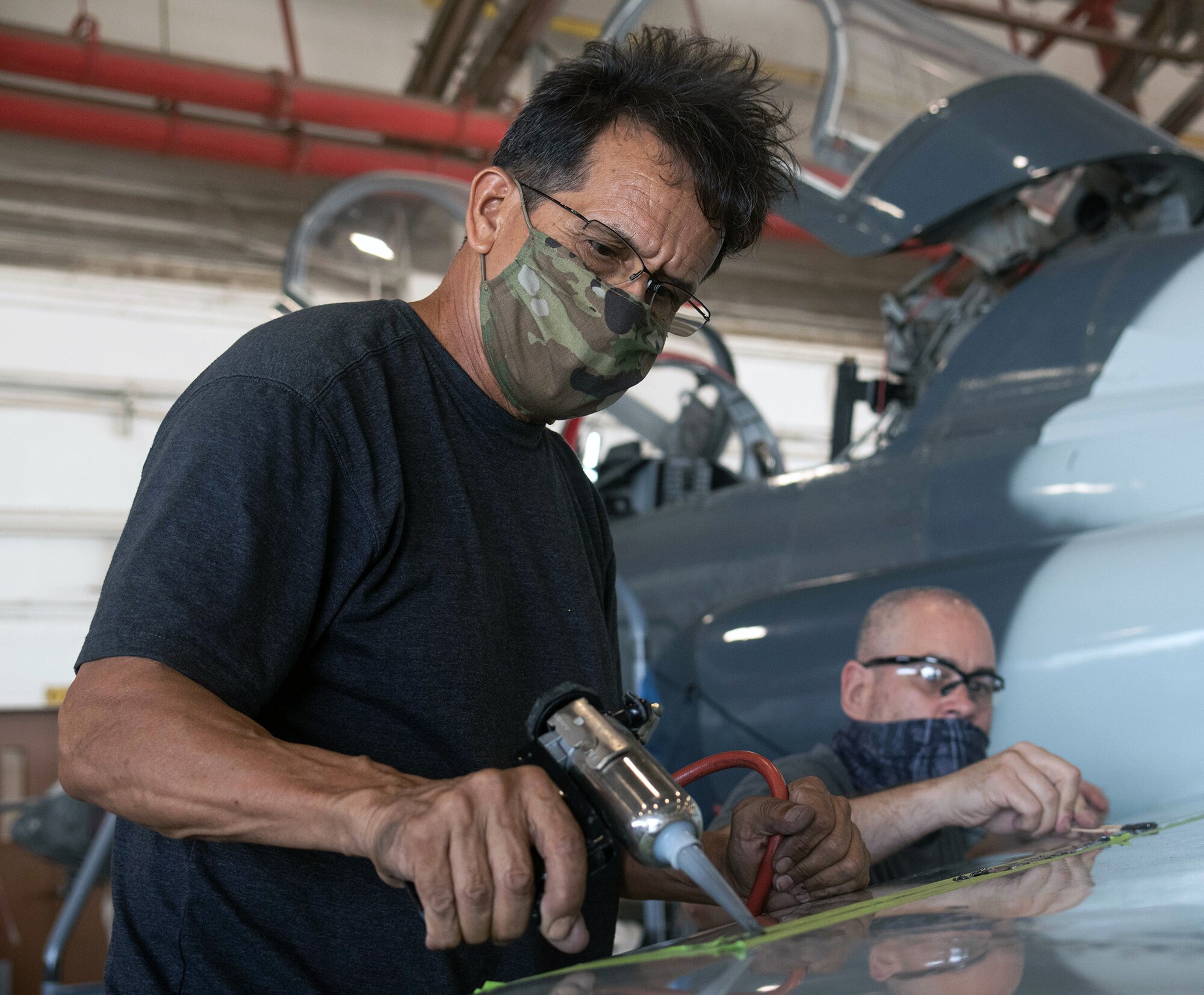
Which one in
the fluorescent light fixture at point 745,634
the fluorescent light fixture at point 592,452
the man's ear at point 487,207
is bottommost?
the fluorescent light fixture at point 745,634

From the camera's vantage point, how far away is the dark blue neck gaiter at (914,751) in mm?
1845

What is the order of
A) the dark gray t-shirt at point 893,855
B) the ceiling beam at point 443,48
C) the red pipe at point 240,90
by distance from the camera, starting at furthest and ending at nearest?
the ceiling beam at point 443,48 → the red pipe at point 240,90 → the dark gray t-shirt at point 893,855

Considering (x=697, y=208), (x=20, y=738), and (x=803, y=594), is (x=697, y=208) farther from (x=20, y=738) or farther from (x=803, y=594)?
(x=20, y=738)

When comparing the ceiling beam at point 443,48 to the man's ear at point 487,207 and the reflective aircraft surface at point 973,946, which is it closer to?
the man's ear at point 487,207

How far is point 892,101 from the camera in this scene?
138 inches

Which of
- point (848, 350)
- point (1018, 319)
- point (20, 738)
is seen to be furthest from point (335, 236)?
point (848, 350)

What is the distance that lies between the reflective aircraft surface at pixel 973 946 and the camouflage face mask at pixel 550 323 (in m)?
0.61

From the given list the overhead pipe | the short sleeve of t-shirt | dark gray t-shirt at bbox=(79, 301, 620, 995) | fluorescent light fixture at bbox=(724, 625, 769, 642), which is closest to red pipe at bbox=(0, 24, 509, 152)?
the overhead pipe

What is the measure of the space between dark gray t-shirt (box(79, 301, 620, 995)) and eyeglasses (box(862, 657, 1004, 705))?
854 millimetres

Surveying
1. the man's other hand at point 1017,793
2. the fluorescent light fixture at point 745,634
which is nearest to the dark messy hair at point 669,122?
the man's other hand at point 1017,793

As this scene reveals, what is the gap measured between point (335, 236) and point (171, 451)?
10.7 feet

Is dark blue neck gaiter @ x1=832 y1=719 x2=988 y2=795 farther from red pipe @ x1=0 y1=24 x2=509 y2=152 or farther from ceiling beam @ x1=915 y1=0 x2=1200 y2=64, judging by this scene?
ceiling beam @ x1=915 y1=0 x2=1200 y2=64

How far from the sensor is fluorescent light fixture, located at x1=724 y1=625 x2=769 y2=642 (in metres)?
2.25

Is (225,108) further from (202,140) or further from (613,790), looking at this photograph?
(613,790)
